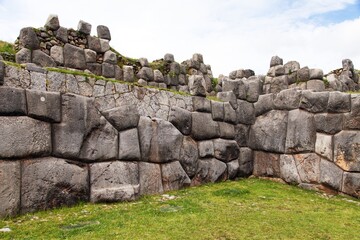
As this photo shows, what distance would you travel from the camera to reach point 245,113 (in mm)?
11305

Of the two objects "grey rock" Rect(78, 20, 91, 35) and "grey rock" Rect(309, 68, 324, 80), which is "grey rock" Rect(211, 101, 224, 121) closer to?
"grey rock" Rect(309, 68, 324, 80)

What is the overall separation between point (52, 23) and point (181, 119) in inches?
290

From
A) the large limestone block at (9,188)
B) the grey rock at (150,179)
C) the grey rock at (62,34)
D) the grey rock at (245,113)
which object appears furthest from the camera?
the grey rock at (62,34)

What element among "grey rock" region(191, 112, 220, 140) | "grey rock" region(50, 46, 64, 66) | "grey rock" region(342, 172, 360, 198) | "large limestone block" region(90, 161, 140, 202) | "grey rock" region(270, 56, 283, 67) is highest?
"grey rock" region(50, 46, 64, 66)

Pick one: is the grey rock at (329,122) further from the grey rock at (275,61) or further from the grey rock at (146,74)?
the grey rock at (146,74)

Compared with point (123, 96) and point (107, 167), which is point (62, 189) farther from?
point (123, 96)

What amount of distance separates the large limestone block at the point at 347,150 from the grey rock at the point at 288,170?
1.33m

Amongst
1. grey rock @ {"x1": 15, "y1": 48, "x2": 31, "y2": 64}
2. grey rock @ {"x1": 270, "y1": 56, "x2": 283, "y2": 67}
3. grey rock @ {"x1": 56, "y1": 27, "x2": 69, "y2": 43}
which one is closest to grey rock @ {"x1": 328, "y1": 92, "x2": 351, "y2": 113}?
grey rock @ {"x1": 270, "y1": 56, "x2": 283, "y2": 67}

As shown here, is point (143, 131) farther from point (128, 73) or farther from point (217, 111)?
point (128, 73)

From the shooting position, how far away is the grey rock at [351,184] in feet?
27.9

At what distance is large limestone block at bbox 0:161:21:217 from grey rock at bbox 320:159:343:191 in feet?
25.5

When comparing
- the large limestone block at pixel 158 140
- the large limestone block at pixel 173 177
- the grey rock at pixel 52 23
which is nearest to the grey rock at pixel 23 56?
the grey rock at pixel 52 23

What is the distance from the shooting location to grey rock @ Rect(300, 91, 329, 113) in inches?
369

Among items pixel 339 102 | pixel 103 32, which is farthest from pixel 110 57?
pixel 339 102
